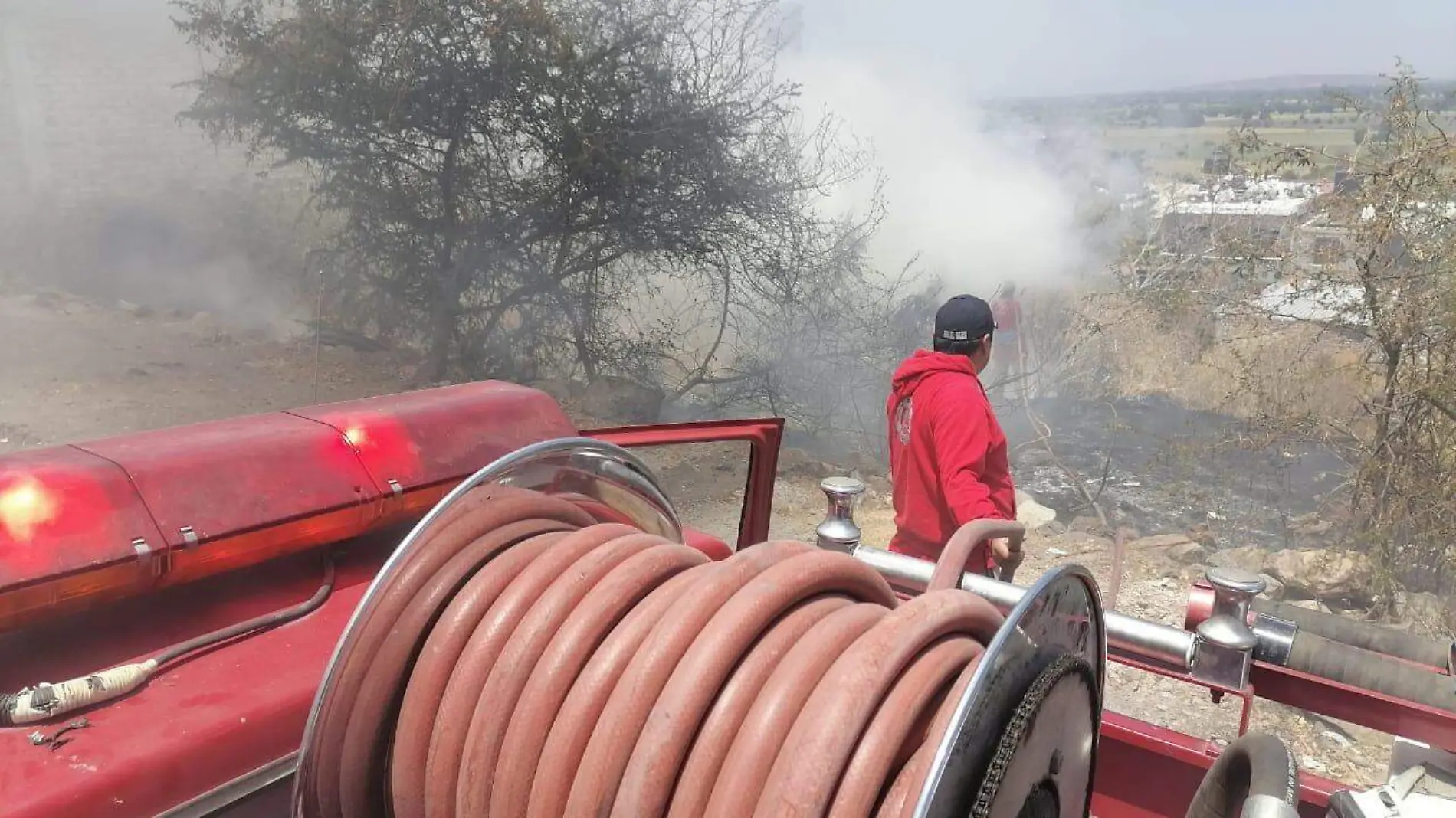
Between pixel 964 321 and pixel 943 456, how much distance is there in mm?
445

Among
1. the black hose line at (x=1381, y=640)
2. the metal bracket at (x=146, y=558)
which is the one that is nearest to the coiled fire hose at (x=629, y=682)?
the metal bracket at (x=146, y=558)

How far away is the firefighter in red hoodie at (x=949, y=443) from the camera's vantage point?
296 cm

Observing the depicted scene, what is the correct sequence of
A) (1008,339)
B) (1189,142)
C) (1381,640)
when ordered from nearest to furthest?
(1381,640) → (1008,339) → (1189,142)

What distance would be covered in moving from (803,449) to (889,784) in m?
7.55

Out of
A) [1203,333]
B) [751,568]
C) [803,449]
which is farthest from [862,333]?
[751,568]

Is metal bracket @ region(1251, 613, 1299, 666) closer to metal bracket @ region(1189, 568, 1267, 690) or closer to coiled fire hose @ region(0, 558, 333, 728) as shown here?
metal bracket @ region(1189, 568, 1267, 690)

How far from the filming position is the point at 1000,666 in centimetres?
130

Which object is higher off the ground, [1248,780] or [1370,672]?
[1370,672]

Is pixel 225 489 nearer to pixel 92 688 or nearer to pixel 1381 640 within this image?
pixel 92 688

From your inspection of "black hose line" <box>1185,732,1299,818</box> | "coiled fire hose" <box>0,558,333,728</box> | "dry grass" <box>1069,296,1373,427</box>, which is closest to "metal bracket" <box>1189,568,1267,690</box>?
"black hose line" <box>1185,732,1299,818</box>

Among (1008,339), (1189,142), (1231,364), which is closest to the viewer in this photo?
(1231,364)

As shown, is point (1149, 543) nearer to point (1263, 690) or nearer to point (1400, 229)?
point (1400, 229)

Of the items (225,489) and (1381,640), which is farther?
(1381,640)

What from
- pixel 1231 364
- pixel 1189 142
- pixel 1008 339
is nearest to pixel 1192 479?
pixel 1231 364
